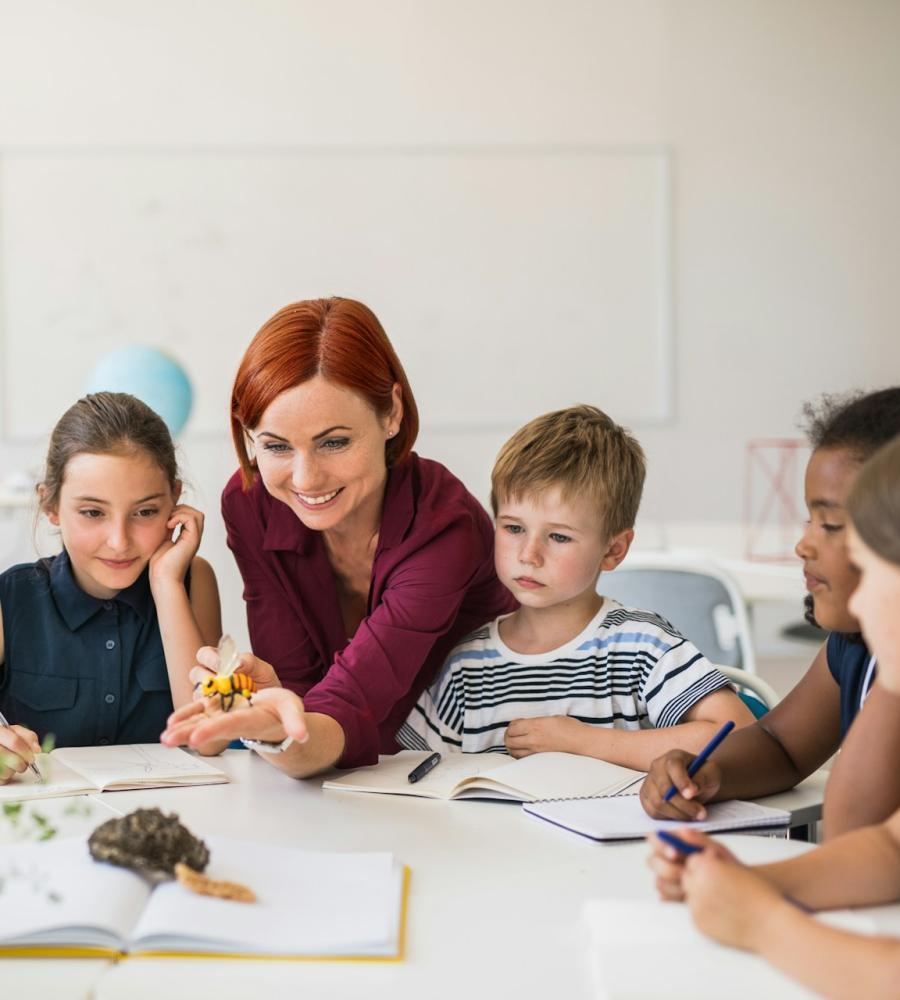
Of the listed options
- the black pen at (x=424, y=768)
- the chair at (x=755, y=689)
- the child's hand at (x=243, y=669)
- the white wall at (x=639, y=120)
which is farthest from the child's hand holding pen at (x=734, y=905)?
the white wall at (x=639, y=120)

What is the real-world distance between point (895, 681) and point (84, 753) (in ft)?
3.82

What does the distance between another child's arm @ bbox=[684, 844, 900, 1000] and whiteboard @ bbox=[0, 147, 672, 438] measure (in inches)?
163

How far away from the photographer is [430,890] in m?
1.10

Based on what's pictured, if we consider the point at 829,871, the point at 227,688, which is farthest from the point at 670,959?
the point at 227,688

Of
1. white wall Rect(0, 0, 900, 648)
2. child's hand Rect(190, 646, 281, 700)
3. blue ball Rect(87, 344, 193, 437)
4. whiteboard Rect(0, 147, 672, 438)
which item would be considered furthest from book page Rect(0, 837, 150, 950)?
whiteboard Rect(0, 147, 672, 438)

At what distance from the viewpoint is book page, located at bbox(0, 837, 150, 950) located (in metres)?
0.92

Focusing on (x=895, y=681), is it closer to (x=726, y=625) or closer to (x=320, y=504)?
(x=320, y=504)

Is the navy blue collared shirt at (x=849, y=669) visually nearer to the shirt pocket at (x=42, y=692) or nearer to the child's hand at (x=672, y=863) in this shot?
the child's hand at (x=672, y=863)

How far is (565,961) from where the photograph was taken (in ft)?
3.06

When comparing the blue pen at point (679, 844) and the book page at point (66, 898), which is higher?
the blue pen at point (679, 844)

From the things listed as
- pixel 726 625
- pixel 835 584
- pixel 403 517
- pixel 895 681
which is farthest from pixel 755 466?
pixel 895 681

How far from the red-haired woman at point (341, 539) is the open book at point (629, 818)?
308 mm

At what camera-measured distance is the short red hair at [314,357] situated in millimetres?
1630

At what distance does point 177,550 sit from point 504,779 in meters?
0.71
